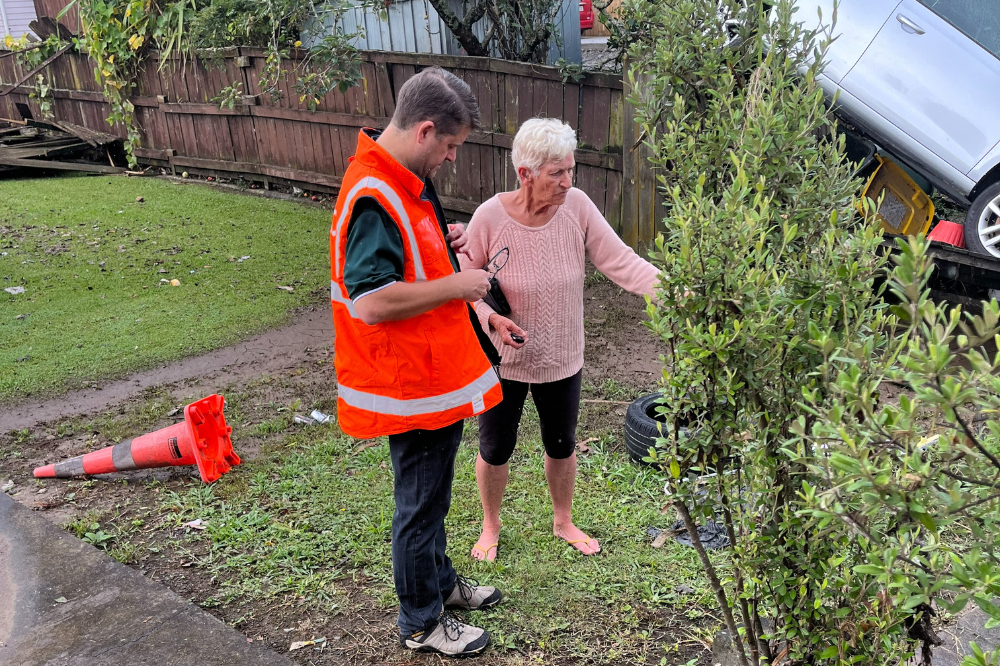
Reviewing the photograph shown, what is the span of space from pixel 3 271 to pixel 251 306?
2966 mm

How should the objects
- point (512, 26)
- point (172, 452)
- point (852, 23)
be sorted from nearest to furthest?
point (172, 452) < point (852, 23) < point (512, 26)

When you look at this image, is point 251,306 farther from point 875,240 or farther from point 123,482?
point 875,240

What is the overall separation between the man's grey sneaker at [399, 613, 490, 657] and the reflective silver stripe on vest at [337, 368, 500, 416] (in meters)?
0.92

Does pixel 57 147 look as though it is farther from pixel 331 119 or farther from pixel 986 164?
pixel 986 164

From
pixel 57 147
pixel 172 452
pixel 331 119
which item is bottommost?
pixel 172 452

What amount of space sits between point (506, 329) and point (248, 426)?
8.40ft

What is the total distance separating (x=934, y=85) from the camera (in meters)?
6.12

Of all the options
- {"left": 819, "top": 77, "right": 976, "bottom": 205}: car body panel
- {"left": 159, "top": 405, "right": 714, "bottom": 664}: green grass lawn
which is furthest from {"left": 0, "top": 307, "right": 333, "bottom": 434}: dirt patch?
{"left": 819, "top": 77, "right": 976, "bottom": 205}: car body panel

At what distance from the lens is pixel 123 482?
4.51m

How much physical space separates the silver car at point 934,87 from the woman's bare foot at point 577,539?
4138mm

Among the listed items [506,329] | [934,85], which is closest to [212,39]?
[934,85]

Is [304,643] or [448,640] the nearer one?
[448,640]

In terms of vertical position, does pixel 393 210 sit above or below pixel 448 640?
above

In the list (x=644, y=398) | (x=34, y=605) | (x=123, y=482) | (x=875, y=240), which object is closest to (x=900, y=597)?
(x=875, y=240)
